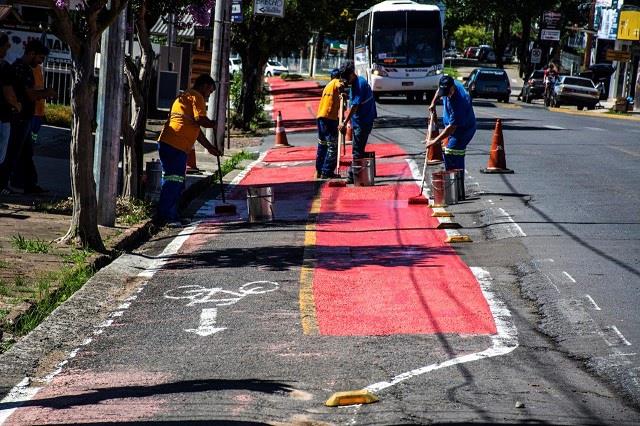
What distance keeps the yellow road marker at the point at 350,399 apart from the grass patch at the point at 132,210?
8.04 meters

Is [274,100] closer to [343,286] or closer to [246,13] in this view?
[246,13]

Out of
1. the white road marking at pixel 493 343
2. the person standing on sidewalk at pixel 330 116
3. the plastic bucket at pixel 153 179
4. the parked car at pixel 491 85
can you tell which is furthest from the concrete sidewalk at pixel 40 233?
the parked car at pixel 491 85

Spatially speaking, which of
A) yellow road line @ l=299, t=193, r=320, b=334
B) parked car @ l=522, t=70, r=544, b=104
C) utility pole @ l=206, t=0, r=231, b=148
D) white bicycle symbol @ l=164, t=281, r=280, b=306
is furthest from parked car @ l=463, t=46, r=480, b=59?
white bicycle symbol @ l=164, t=281, r=280, b=306

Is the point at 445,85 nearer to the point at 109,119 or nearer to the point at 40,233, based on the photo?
the point at 109,119

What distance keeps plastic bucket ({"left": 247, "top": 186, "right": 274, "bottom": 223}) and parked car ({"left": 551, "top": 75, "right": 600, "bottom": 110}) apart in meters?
38.9

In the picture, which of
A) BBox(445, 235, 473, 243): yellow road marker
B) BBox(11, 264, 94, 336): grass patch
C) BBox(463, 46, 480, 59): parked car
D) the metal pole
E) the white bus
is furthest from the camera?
BBox(463, 46, 480, 59): parked car

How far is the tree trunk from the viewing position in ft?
39.2

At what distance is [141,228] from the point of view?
45.5ft

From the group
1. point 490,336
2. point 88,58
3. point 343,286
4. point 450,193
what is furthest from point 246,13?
point 490,336

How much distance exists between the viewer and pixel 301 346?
26.5ft

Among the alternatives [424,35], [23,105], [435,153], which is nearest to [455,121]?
[435,153]

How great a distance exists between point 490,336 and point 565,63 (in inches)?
3381

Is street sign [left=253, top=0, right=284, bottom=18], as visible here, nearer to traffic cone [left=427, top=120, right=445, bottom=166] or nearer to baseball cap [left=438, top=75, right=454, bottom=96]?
traffic cone [left=427, top=120, right=445, bottom=166]

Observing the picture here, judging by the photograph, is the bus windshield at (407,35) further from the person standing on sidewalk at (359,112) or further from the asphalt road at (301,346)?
the asphalt road at (301,346)
